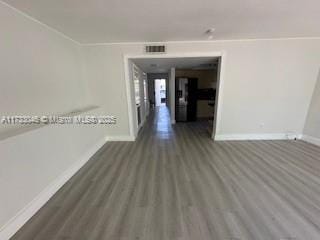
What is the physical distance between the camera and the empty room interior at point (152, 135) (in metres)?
1.85

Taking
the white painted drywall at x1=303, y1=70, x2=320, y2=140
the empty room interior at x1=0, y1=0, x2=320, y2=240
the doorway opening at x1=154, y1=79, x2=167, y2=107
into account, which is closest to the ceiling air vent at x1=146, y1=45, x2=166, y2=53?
the empty room interior at x1=0, y1=0, x2=320, y2=240

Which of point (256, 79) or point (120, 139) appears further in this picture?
point (120, 139)

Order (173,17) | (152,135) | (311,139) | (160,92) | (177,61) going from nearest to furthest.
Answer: (173,17)
(311,139)
(177,61)
(152,135)
(160,92)

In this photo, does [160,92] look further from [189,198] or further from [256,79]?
[189,198]

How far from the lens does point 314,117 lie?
4090mm

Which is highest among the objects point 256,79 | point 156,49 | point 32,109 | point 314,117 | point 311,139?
point 156,49

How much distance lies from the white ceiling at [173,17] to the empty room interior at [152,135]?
25 mm

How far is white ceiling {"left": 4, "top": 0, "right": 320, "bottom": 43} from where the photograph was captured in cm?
202

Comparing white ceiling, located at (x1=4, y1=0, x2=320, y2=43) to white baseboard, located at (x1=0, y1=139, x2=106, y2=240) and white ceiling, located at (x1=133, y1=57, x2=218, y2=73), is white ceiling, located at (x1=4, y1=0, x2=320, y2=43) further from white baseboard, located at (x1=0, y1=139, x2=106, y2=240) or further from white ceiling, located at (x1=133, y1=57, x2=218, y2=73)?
white baseboard, located at (x1=0, y1=139, x2=106, y2=240)

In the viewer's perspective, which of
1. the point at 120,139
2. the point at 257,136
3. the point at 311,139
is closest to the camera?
the point at 311,139

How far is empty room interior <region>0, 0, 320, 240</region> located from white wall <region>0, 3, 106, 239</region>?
0.02m

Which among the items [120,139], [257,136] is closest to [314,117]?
[257,136]

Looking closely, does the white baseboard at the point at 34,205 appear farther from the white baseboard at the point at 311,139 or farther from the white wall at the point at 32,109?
the white baseboard at the point at 311,139

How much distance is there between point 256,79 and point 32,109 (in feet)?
15.1
